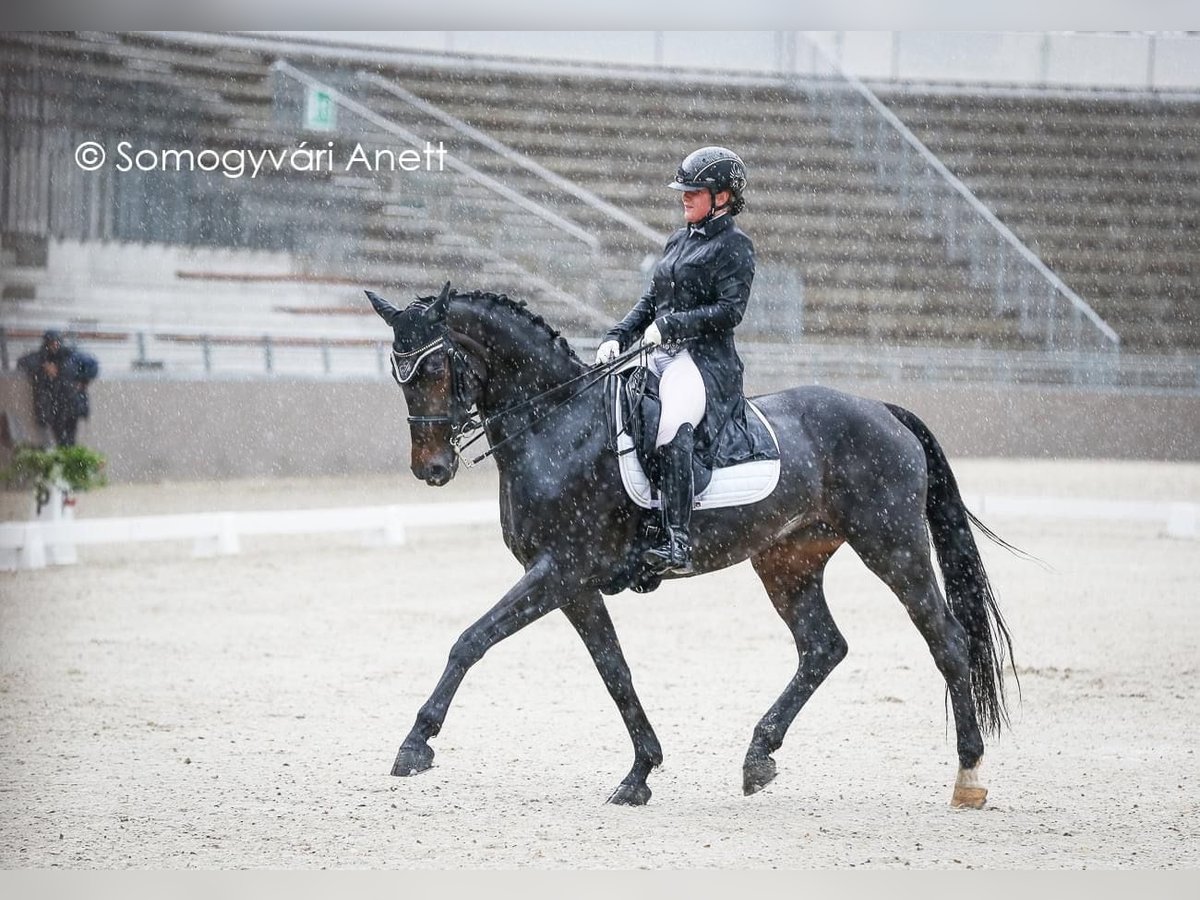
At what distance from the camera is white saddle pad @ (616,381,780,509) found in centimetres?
361

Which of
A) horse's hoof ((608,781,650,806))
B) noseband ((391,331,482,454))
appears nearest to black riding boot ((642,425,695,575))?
noseband ((391,331,482,454))

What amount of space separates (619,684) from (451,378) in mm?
872

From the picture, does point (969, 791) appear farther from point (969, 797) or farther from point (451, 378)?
point (451, 378)

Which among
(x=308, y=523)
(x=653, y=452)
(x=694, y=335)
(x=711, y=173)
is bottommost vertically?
(x=308, y=523)

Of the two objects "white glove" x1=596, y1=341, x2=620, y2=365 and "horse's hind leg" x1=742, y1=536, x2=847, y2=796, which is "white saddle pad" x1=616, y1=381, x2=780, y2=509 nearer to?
"white glove" x1=596, y1=341, x2=620, y2=365

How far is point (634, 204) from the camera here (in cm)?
1137

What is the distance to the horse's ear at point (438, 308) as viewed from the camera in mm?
3379

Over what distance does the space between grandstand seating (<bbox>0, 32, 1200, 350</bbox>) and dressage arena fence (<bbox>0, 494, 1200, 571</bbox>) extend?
4.61 feet

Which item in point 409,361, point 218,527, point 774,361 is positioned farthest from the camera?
point 774,361

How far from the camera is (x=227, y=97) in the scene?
858 centimetres

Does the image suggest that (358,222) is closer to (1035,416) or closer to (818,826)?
(1035,416)

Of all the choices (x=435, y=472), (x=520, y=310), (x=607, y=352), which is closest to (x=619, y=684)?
(x=435, y=472)

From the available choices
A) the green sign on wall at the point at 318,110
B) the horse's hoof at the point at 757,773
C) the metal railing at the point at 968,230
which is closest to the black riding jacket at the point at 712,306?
the horse's hoof at the point at 757,773
